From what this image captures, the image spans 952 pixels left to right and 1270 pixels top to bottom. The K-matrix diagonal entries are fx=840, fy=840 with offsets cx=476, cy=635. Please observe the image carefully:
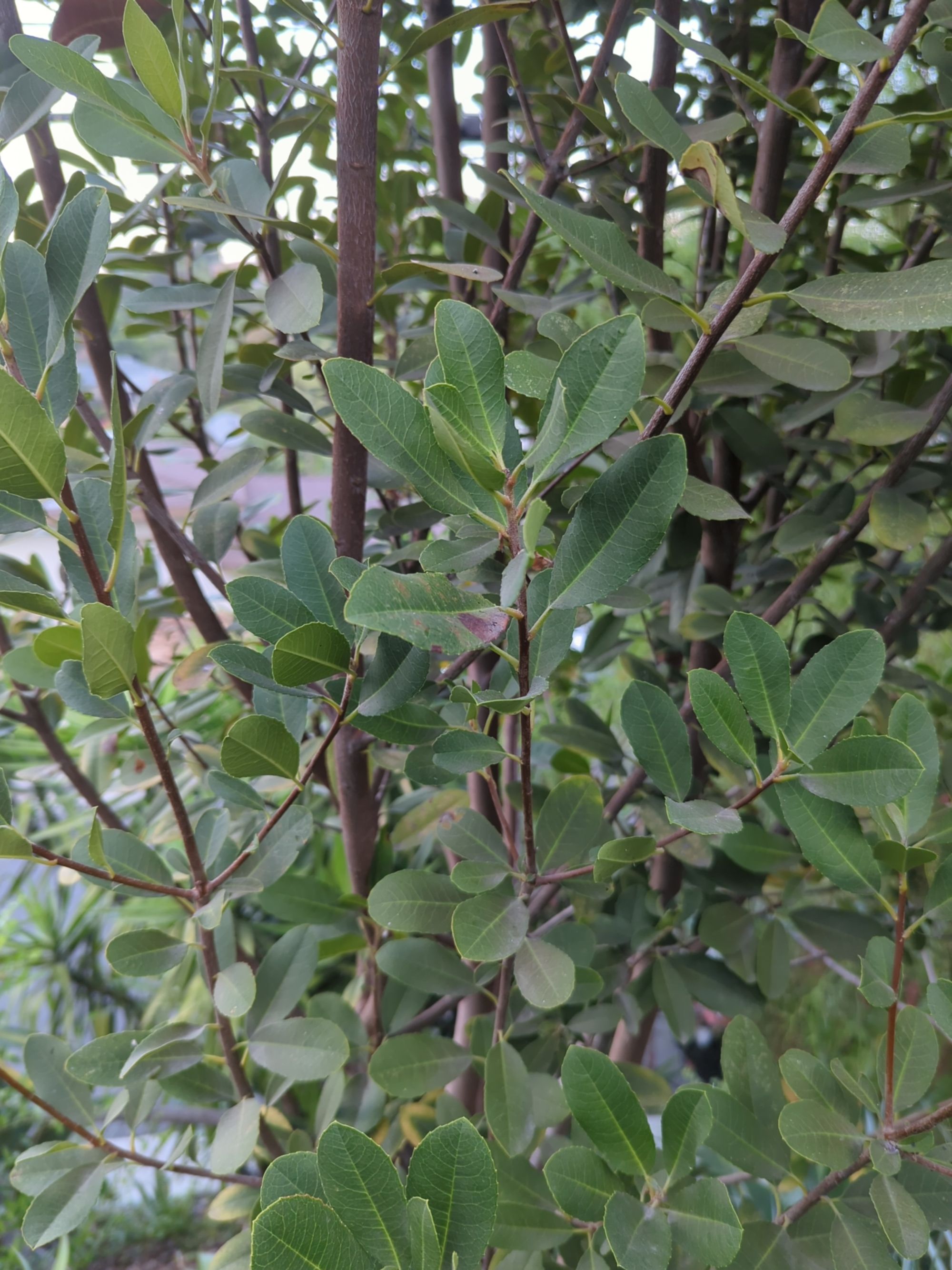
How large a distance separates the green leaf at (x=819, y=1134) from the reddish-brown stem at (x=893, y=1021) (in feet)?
0.05

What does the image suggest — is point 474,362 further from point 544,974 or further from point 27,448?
point 544,974

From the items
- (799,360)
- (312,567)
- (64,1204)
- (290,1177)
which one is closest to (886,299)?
(799,360)

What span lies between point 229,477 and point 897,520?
14.0 inches

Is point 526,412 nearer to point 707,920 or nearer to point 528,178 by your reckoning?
point 528,178

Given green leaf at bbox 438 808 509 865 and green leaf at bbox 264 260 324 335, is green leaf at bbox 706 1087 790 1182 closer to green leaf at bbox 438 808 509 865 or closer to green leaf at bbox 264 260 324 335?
green leaf at bbox 438 808 509 865

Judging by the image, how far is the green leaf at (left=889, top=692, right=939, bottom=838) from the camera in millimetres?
301

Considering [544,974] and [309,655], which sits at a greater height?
[309,655]

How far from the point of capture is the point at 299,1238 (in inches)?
7.4

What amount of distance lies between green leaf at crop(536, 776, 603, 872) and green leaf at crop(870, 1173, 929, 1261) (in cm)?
15

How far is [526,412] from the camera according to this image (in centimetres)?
60

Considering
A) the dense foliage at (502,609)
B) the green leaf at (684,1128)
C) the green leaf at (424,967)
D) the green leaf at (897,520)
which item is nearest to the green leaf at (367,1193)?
the dense foliage at (502,609)

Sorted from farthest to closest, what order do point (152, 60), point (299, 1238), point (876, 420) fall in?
1. point (876, 420)
2. point (152, 60)
3. point (299, 1238)

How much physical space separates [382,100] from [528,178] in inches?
6.3

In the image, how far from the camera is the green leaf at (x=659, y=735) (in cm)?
30
